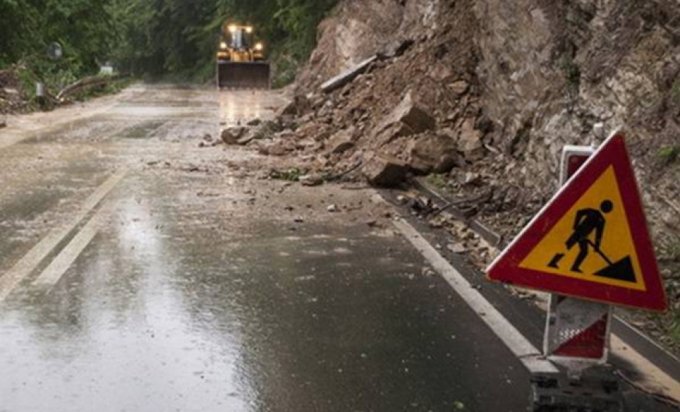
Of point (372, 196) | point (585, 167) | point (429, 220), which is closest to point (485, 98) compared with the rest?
point (372, 196)

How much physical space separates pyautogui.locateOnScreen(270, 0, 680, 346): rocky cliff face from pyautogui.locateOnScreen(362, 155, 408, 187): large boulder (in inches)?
1.6

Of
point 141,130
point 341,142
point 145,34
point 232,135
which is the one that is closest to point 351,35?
point 141,130

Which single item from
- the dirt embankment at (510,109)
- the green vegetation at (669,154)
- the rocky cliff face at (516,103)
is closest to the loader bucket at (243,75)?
the dirt embankment at (510,109)

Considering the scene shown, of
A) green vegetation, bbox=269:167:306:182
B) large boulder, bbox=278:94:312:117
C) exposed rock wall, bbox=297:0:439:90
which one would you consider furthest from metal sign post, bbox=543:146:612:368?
exposed rock wall, bbox=297:0:439:90

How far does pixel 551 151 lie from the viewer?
9.48 meters

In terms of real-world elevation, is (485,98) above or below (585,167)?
below

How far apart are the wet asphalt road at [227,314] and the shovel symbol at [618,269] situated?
893 millimetres

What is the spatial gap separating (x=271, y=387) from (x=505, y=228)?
181 inches

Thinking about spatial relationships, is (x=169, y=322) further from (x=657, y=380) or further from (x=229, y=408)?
(x=657, y=380)

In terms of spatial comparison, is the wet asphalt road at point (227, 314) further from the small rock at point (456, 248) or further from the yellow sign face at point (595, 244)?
the yellow sign face at point (595, 244)

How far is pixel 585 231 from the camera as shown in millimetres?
4004

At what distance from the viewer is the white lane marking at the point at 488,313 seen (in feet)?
16.5

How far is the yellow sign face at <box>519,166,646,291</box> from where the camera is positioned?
3959 millimetres

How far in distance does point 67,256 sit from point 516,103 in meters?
6.56
